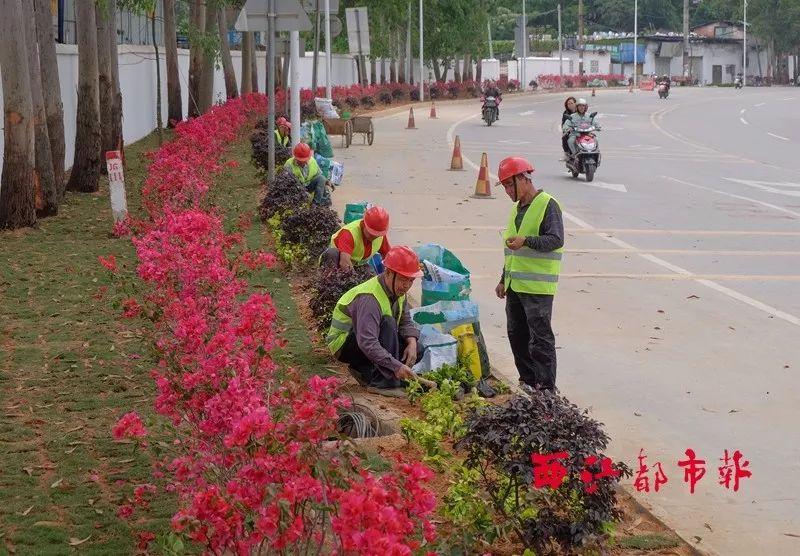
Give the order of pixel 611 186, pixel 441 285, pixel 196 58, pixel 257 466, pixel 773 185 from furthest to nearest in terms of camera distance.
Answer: pixel 196 58 < pixel 773 185 < pixel 611 186 < pixel 441 285 < pixel 257 466

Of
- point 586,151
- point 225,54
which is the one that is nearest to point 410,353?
point 586,151

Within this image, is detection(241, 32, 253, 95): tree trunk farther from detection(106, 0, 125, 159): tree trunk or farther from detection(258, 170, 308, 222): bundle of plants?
detection(258, 170, 308, 222): bundle of plants

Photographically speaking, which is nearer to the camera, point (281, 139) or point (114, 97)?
point (114, 97)

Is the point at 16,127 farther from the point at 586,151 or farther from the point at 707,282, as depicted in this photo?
the point at 586,151

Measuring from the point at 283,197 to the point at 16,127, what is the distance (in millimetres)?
3109

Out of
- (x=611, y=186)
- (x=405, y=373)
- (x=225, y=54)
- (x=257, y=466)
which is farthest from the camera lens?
(x=225, y=54)

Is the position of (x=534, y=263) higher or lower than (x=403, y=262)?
lower

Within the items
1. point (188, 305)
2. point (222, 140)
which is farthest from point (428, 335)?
point (222, 140)

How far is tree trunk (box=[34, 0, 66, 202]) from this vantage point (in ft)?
55.4

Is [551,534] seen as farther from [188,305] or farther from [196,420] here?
[188,305]

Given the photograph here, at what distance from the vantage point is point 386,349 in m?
8.02

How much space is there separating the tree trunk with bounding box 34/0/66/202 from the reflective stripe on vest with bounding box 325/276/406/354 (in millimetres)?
9425

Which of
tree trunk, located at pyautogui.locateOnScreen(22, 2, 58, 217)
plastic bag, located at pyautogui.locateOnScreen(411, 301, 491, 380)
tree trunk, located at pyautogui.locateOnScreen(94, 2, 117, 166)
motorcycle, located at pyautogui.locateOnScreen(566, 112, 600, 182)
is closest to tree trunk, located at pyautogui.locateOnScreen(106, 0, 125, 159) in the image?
tree trunk, located at pyautogui.locateOnScreen(94, 2, 117, 166)

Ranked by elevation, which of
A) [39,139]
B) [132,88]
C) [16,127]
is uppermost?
[132,88]
